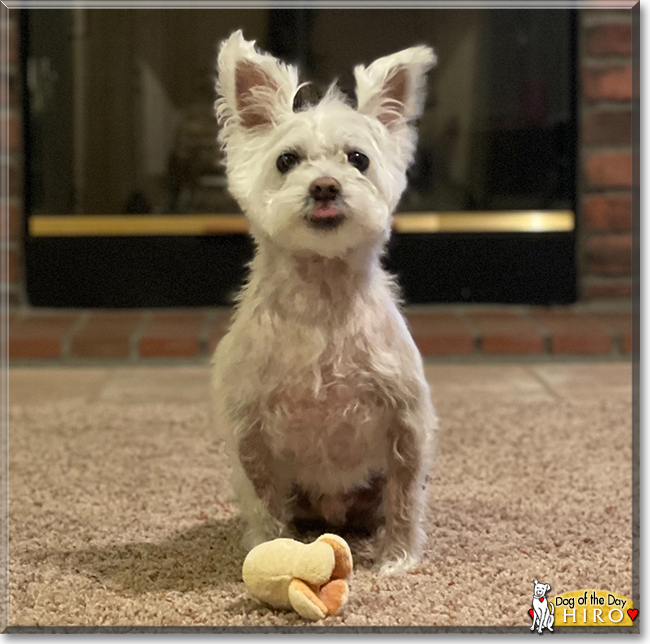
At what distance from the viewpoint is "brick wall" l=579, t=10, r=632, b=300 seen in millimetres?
2281

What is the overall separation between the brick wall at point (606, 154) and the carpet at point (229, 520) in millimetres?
747

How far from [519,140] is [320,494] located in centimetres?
151

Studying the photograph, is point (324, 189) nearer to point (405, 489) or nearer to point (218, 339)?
point (405, 489)

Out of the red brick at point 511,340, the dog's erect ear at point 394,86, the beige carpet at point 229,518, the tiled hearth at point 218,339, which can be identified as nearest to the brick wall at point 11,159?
the tiled hearth at point 218,339

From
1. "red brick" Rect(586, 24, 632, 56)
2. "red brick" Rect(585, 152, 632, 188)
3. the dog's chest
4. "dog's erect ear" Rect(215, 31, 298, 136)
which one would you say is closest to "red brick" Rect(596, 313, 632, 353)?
"red brick" Rect(585, 152, 632, 188)

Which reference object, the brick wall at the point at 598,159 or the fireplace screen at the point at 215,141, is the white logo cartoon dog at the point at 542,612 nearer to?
the fireplace screen at the point at 215,141

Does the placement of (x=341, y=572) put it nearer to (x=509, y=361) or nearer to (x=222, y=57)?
(x=222, y=57)

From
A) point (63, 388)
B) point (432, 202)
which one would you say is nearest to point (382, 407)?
point (63, 388)

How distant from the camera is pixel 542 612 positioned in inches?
33.4

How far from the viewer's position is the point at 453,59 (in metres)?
2.27

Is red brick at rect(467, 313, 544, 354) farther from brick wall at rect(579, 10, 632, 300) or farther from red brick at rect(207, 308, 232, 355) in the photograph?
red brick at rect(207, 308, 232, 355)

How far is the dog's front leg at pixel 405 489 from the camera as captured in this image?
0.97 meters

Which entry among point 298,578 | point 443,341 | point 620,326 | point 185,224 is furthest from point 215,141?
point 298,578

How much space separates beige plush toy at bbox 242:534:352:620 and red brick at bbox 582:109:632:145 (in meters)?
1.76
